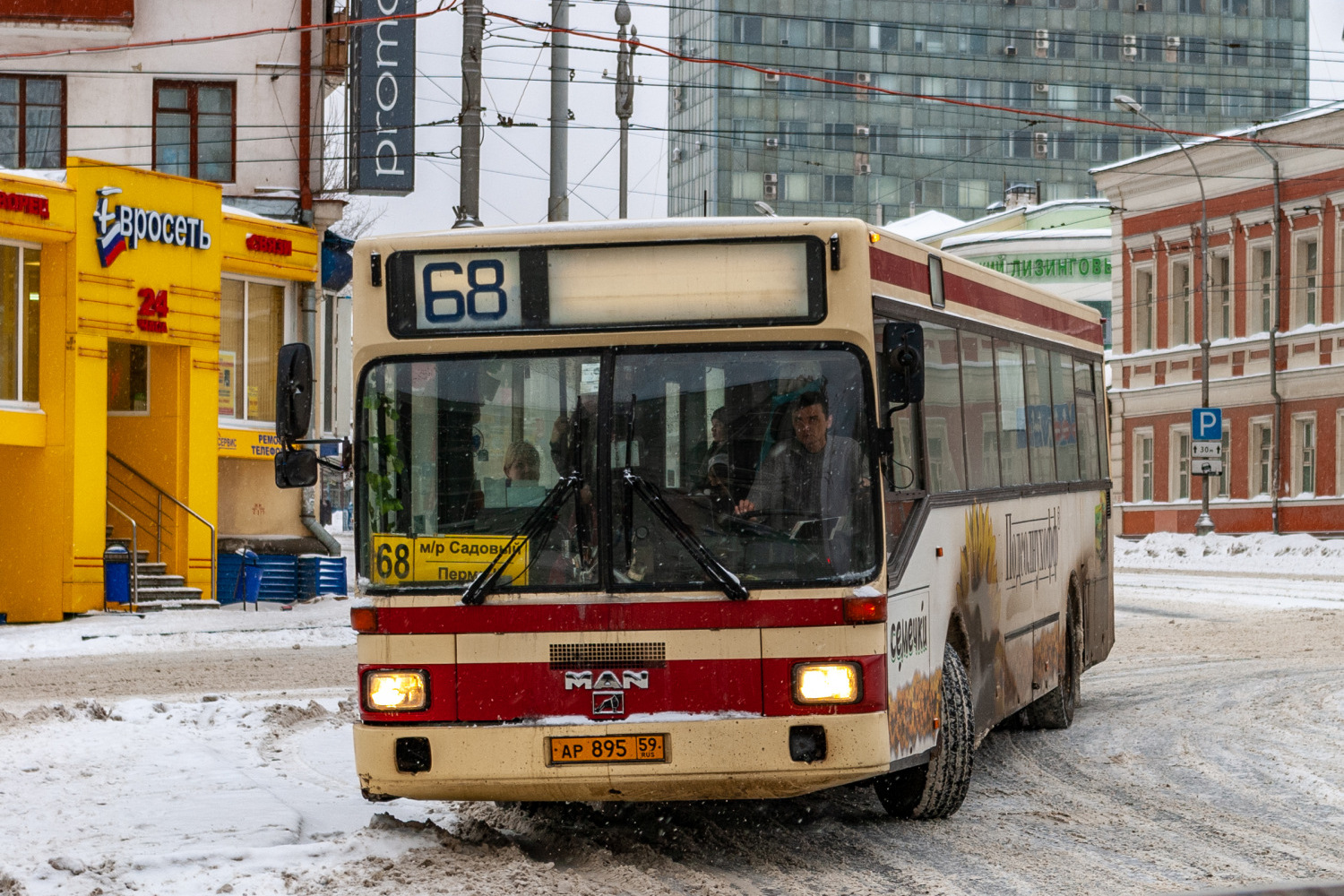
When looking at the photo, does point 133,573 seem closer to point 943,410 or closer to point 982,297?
point 982,297

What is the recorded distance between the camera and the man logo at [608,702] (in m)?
8.02

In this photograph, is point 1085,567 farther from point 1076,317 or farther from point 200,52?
point 200,52

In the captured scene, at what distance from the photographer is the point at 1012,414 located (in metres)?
11.2

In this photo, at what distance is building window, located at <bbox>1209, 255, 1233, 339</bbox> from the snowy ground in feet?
115

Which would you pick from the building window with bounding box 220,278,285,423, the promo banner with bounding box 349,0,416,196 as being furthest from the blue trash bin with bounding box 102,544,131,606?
the promo banner with bounding box 349,0,416,196

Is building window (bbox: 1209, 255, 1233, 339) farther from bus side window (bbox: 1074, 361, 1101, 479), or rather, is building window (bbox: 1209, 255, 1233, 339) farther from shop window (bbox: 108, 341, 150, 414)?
bus side window (bbox: 1074, 361, 1101, 479)

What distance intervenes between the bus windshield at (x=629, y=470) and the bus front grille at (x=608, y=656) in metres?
0.24

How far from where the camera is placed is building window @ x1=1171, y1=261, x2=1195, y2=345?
171ft

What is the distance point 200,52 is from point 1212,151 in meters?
26.8

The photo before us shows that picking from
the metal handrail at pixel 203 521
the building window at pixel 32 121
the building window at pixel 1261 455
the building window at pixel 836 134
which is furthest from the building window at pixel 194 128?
the building window at pixel 836 134

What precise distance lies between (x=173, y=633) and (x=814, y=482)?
17.5m

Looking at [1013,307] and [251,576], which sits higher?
[1013,307]

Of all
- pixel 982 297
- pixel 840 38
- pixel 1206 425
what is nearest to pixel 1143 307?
pixel 1206 425

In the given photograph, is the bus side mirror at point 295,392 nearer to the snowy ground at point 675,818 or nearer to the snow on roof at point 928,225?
the snowy ground at point 675,818
